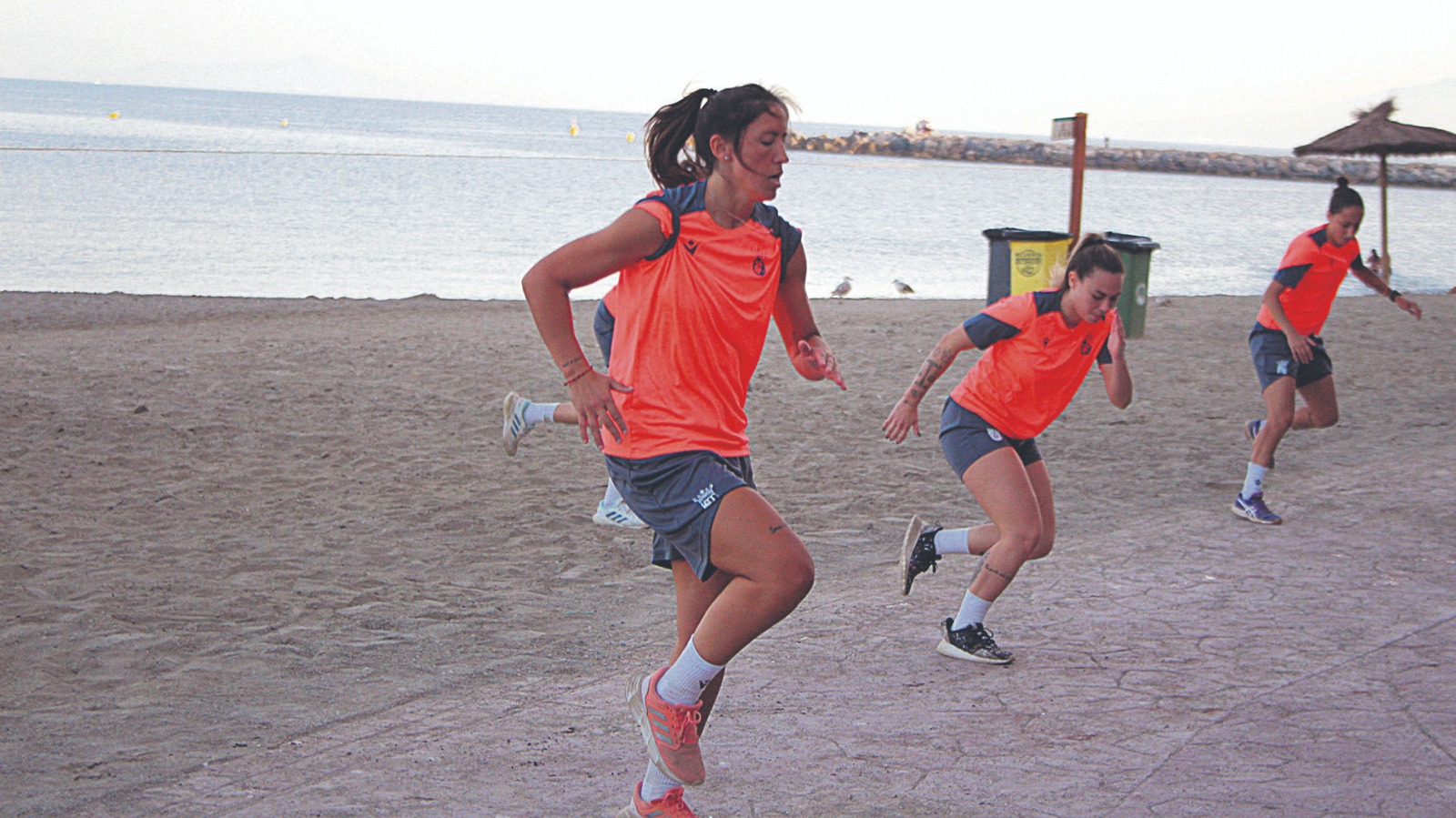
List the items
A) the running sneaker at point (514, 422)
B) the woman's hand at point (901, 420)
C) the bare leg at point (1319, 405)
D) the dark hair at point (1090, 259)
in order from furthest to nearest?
1. the bare leg at point (1319, 405)
2. the running sneaker at point (514, 422)
3. the dark hair at point (1090, 259)
4. the woman's hand at point (901, 420)

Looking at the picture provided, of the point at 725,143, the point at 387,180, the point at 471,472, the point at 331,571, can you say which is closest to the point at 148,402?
the point at 471,472

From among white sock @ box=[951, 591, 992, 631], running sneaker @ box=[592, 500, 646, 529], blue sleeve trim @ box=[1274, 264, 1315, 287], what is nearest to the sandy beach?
running sneaker @ box=[592, 500, 646, 529]

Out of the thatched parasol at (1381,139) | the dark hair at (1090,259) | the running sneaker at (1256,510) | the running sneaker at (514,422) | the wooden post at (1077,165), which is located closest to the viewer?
the dark hair at (1090,259)

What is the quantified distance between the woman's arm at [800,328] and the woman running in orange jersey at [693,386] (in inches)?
7.1

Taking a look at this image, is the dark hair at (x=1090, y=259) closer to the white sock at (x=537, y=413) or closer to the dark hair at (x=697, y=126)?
the dark hair at (x=697, y=126)

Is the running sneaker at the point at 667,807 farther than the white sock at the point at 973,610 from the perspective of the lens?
No

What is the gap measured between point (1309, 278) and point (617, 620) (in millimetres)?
4355

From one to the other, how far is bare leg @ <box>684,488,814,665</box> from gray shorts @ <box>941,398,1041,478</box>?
6.49 ft

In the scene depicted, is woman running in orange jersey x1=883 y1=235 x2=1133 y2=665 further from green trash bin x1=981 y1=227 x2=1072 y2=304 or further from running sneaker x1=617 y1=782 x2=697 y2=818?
green trash bin x1=981 y1=227 x2=1072 y2=304

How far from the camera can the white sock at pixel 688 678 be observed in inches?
124

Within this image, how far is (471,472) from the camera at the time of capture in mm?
7934

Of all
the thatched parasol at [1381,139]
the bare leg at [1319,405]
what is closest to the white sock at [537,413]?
the bare leg at [1319,405]

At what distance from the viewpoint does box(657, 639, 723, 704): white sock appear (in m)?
3.15

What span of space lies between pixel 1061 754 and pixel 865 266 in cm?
2177
